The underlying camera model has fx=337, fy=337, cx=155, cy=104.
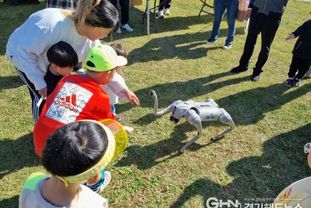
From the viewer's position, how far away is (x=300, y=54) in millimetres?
5242

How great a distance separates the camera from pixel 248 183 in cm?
359

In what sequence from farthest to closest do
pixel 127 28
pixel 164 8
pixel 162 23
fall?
pixel 164 8, pixel 162 23, pixel 127 28

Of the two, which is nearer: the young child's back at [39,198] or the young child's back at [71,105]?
the young child's back at [39,198]

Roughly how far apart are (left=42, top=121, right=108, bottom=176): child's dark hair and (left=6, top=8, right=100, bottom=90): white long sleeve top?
1595mm

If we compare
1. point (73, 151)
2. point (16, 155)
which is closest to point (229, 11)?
point (16, 155)

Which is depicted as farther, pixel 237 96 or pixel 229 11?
pixel 229 11

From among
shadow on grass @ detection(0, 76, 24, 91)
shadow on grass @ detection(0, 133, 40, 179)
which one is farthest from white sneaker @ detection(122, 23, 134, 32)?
shadow on grass @ detection(0, 133, 40, 179)

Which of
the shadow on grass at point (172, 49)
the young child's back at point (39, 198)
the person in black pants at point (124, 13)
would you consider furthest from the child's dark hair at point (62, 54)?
the person in black pants at point (124, 13)

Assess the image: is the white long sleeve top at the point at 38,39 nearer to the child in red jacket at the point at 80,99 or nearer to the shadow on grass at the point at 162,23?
the child in red jacket at the point at 80,99

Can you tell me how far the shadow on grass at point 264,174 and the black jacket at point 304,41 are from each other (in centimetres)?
149

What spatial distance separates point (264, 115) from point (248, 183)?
1.46 m

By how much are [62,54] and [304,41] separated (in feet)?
12.7

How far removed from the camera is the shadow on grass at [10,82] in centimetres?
498

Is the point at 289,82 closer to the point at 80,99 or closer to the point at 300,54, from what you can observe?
the point at 300,54
